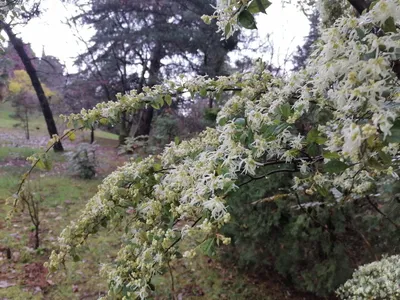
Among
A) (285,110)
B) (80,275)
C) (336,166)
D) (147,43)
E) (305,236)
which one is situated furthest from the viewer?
(147,43)

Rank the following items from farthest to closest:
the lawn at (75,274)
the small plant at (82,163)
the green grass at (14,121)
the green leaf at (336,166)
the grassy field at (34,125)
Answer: the green grass at (14,121), the grassy field at (34,125), the small plant at (82,163), the lawn at (75,274), the green leaf at (336,166)

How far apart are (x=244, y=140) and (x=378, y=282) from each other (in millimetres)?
2009

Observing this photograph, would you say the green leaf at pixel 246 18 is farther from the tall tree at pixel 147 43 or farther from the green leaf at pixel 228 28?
the tall tree at pixel 147 43

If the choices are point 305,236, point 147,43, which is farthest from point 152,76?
point 305,236

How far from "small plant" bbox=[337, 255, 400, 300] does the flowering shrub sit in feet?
5.28

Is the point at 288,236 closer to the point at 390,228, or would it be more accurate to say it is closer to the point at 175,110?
the point at 390,228

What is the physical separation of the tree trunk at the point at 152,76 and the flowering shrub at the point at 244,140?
29.6 ft

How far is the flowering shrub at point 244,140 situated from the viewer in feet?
1.87

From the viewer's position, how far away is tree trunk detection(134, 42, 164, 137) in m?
10.3

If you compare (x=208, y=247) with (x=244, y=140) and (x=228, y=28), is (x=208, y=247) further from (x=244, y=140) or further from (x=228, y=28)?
(x=228, y=28)

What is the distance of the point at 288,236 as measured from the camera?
3170mm

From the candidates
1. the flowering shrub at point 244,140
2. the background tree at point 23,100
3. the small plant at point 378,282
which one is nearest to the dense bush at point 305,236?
the small plant at point 378,282

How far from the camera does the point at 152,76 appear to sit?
1038 centimetres

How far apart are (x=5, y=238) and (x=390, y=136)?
4253 millimetres
